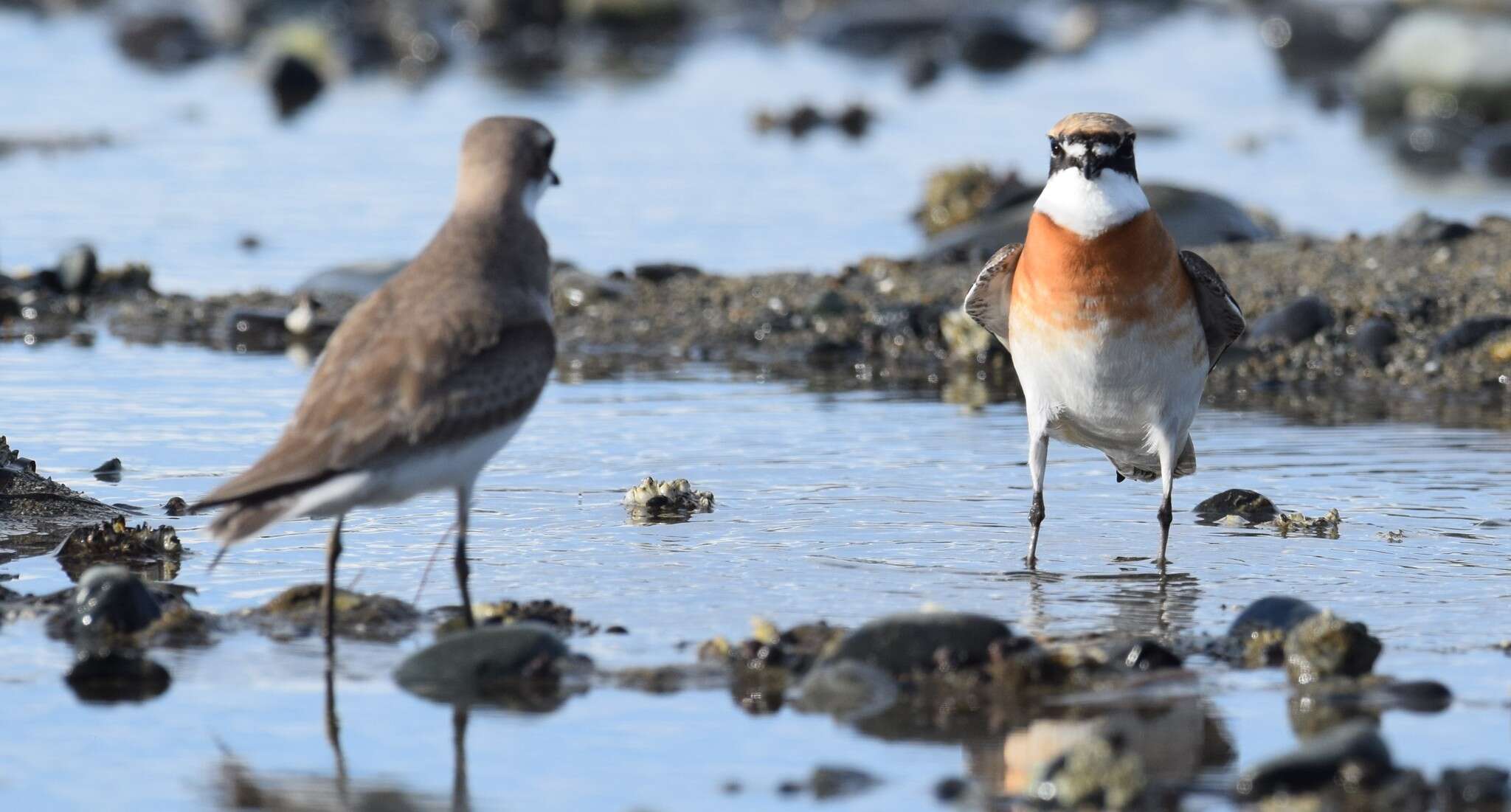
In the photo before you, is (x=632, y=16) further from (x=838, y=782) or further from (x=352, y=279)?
(x=838, y=782)

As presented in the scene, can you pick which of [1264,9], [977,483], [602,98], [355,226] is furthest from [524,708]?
[1264,9]

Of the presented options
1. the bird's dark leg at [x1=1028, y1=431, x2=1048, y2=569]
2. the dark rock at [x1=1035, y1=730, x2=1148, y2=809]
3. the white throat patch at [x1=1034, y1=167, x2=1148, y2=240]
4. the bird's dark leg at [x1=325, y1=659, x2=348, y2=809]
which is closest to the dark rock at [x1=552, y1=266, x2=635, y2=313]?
the bird's dark leg at [x1=1028, y1=431, x2=1048, y2=569]

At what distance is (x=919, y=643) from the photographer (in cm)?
727

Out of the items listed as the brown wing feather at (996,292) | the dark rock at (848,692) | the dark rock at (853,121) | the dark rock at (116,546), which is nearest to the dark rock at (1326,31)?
the dark rock at (853,121)

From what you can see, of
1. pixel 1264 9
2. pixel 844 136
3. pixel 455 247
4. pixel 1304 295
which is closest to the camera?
pixel 455 247

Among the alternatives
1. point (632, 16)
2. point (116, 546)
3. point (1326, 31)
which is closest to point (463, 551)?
point (116, 546)

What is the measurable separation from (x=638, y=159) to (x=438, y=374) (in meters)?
16.6

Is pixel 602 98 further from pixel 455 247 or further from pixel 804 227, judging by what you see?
pixel 455 247

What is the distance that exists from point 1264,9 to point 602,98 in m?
18.2

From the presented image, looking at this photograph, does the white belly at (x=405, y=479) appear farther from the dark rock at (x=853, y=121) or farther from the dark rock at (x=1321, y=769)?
the dark rock at (x=853, y=121)

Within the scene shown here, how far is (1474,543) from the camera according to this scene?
9453 mm

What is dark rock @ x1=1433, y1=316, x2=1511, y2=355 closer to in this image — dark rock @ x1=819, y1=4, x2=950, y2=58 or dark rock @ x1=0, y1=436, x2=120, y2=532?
dark rock @ x1=0, y1=436, x2=120, y2=532

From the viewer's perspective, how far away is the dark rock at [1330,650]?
7.24 meters

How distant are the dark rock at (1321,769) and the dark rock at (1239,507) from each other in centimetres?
391
